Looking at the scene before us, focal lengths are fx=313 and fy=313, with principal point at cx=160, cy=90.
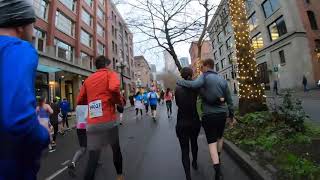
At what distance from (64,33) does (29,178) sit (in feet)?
103

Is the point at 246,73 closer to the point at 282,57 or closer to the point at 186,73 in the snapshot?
the point at 186,73

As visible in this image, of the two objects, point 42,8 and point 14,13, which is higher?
point 42,8

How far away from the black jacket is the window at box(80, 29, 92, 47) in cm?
3309

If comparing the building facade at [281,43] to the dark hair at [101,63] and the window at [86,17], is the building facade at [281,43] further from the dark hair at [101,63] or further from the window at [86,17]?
the dark hair at [101,63]

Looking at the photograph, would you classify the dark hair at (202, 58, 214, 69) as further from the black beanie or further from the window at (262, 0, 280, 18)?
the window at (262, 0, 280, 18)

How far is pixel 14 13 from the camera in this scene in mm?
1374

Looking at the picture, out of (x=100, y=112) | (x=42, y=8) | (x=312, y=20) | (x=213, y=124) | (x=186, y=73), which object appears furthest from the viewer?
(x=312, y=20)

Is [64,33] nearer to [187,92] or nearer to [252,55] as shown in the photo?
[252,55]

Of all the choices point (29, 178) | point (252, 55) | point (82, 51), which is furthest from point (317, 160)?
point (82, 51)

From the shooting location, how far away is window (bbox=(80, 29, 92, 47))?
122 ft

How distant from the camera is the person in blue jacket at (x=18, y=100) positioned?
1.23m

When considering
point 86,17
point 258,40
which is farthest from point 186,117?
point 258,40

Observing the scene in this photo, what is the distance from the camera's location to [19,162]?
1315 mm

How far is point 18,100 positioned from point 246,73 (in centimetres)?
1195
